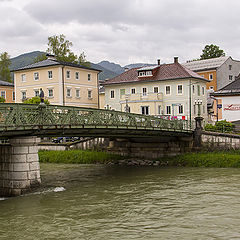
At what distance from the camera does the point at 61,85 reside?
53125mm

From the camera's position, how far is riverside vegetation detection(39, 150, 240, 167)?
104 feet

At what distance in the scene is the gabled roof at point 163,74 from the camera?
52.4m

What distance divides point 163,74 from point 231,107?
549 inches

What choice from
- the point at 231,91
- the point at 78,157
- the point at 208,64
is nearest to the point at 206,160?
the point at 78,157

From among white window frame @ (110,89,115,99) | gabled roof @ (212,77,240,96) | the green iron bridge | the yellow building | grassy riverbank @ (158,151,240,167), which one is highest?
the yellow building

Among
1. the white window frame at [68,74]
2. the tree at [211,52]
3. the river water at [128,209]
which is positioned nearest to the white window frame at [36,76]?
the white window frame at [68,74]

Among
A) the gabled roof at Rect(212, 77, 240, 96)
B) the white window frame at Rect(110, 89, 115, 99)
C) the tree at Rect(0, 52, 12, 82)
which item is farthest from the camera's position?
the tree at Rect(0, 52, 12, 82)

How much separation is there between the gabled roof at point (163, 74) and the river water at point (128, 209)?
26.9 meters

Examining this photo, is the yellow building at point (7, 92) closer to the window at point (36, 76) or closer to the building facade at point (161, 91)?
the window at point (36, 76)

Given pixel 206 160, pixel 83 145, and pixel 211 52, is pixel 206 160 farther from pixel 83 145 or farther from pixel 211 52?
pixel 211 52

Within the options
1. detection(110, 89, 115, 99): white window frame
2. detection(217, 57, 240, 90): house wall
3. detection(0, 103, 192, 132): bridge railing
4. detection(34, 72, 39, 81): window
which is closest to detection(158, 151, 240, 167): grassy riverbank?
detection(0, 103, 192, 132): bridge railing

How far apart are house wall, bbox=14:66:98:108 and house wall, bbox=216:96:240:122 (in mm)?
21025

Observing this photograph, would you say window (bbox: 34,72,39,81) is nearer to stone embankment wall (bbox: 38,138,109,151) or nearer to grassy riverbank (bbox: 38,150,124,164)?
stone embankment wall (bbox: 38,138,109,151)

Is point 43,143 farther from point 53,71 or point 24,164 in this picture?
point 24,164
